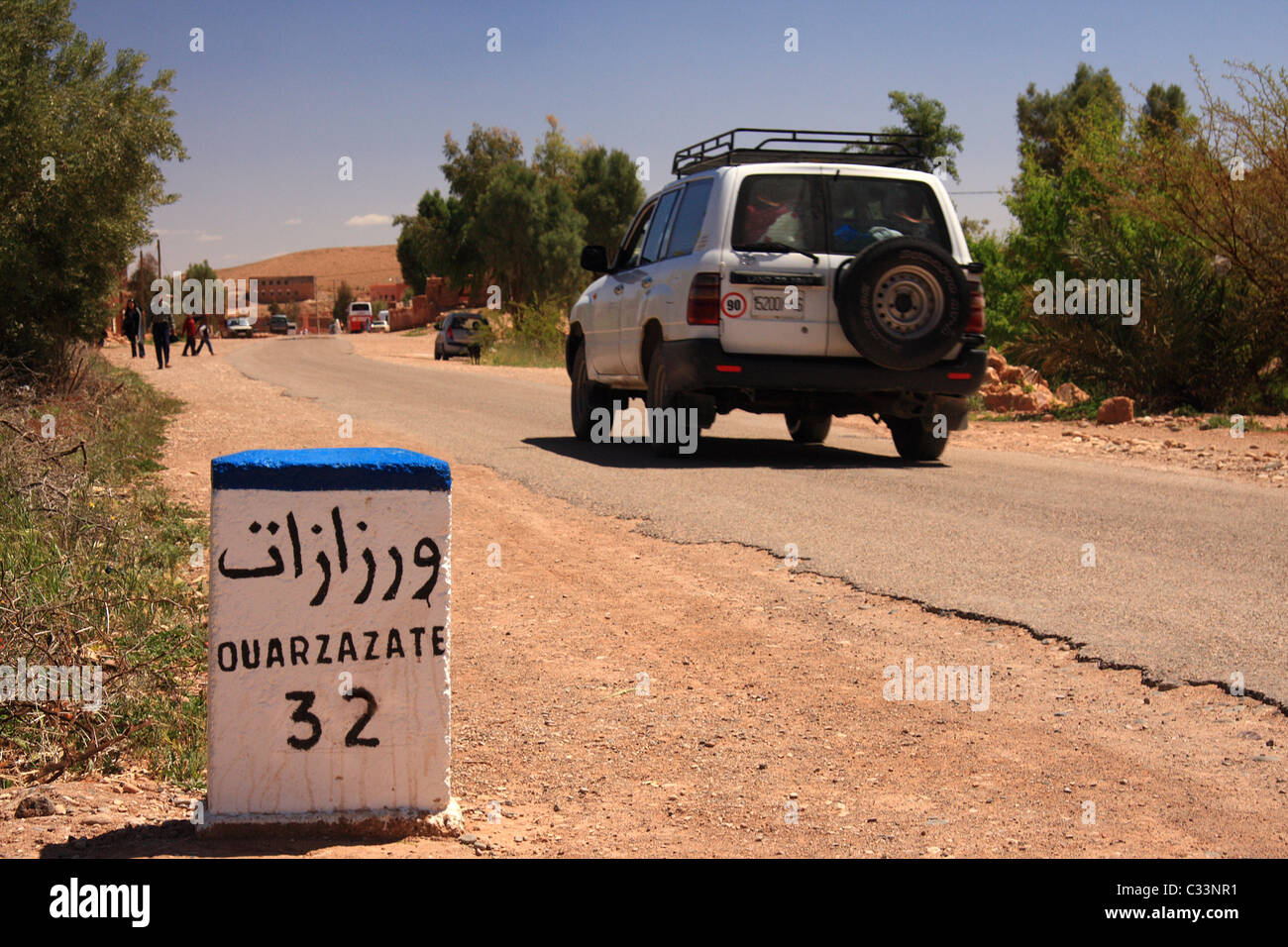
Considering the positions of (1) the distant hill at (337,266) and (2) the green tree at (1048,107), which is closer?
(2) the green tree at (1048,107)

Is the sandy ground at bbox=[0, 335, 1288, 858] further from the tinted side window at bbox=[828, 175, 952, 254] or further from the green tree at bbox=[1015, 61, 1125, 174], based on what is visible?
the green tree at bbox=[1015, 61, 1125, 174]

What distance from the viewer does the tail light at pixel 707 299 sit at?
9.80m

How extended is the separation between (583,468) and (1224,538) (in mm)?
4910

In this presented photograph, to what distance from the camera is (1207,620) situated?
5.50 m

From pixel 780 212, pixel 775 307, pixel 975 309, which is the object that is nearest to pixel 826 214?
pixel 780 212

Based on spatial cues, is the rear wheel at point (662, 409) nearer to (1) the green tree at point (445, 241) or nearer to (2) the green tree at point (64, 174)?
(2) the green tree at point (64, 174)

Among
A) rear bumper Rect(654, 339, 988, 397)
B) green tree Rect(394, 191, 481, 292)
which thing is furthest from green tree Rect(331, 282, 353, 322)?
rear bumper Rect(654, 339, 988, 397)

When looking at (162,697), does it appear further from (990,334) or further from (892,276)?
(990,334)

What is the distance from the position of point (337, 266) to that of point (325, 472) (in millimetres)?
179335

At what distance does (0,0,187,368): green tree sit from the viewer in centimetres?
1338

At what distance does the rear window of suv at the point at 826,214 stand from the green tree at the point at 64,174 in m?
7.72

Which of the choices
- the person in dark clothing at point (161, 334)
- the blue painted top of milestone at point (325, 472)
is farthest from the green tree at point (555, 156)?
the blue painted top of milestone at point (325, 472)

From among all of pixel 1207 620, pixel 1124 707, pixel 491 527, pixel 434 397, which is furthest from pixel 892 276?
pixel 434 397

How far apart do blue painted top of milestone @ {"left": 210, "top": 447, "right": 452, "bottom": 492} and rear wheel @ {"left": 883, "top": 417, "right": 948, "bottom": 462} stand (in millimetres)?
8069
